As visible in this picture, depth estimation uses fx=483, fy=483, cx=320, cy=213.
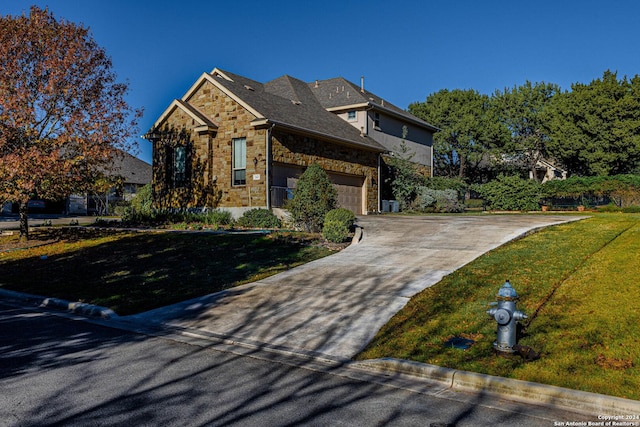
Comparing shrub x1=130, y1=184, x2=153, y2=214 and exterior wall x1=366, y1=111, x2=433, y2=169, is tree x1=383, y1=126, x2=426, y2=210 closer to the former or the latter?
exterior wall x1=366, y1=111, x2=433, y2=169

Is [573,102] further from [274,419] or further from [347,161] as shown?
[274,419]

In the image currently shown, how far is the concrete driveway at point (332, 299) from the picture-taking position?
301 inches

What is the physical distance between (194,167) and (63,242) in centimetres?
743

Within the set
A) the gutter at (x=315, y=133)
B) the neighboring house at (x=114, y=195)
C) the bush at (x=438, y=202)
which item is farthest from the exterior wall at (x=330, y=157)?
the neighboring house at (x=114, y=195)

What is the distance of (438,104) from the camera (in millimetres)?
56344

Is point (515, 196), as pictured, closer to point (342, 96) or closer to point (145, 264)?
point (342, 96)

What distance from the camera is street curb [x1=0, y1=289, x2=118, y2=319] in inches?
366

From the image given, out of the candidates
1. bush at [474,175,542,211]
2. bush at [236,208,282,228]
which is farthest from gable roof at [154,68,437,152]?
bush at [474,175,542,211]

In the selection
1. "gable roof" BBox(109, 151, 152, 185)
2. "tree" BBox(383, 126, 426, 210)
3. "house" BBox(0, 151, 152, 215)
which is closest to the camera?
"tree" BBox(383, 126, 426, 210)

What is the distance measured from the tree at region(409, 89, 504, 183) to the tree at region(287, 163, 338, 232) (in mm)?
39017

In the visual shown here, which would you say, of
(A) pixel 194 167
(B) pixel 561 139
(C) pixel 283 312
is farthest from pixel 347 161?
(B) pixel 561 139

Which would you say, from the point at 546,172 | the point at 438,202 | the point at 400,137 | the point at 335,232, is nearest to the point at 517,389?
the point at 335,232

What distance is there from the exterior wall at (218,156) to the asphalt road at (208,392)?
1523cm

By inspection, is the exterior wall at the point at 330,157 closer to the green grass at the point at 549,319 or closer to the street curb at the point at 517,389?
the green grass at the point at 549,319
